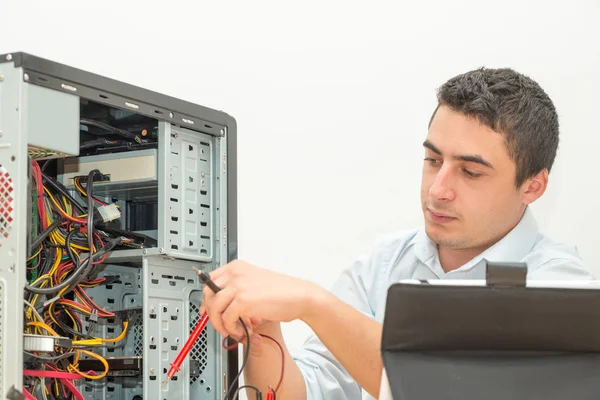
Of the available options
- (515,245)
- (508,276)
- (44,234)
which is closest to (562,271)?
(515,245)

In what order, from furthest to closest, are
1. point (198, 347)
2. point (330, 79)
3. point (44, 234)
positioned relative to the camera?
point (330, 79)
point (198, 347)
point (44, 234)

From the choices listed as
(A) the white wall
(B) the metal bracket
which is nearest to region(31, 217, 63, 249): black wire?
(A) the white wall

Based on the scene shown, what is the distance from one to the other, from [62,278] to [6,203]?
28 centimetres

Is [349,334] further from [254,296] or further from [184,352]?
[184,352]

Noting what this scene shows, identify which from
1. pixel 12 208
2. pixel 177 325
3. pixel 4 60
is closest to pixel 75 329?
pixel 177 325

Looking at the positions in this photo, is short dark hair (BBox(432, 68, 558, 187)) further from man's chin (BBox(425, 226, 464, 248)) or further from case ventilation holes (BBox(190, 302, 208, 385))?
case ventilation holes (BBox(190, 302, 208, 385))

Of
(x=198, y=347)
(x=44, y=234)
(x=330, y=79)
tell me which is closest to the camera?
(x=44, y=234)

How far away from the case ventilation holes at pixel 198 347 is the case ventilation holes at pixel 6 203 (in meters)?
0.47

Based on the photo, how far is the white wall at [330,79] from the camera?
1917 millimetres

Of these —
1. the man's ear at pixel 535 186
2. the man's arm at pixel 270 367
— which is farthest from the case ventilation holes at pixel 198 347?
the man's ear at pixel 535 186

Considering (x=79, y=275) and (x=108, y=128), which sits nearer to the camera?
(x=79, y=275)

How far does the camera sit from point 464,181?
1529 mm

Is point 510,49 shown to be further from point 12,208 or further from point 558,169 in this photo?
point 12,208

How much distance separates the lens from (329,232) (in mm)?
2143
